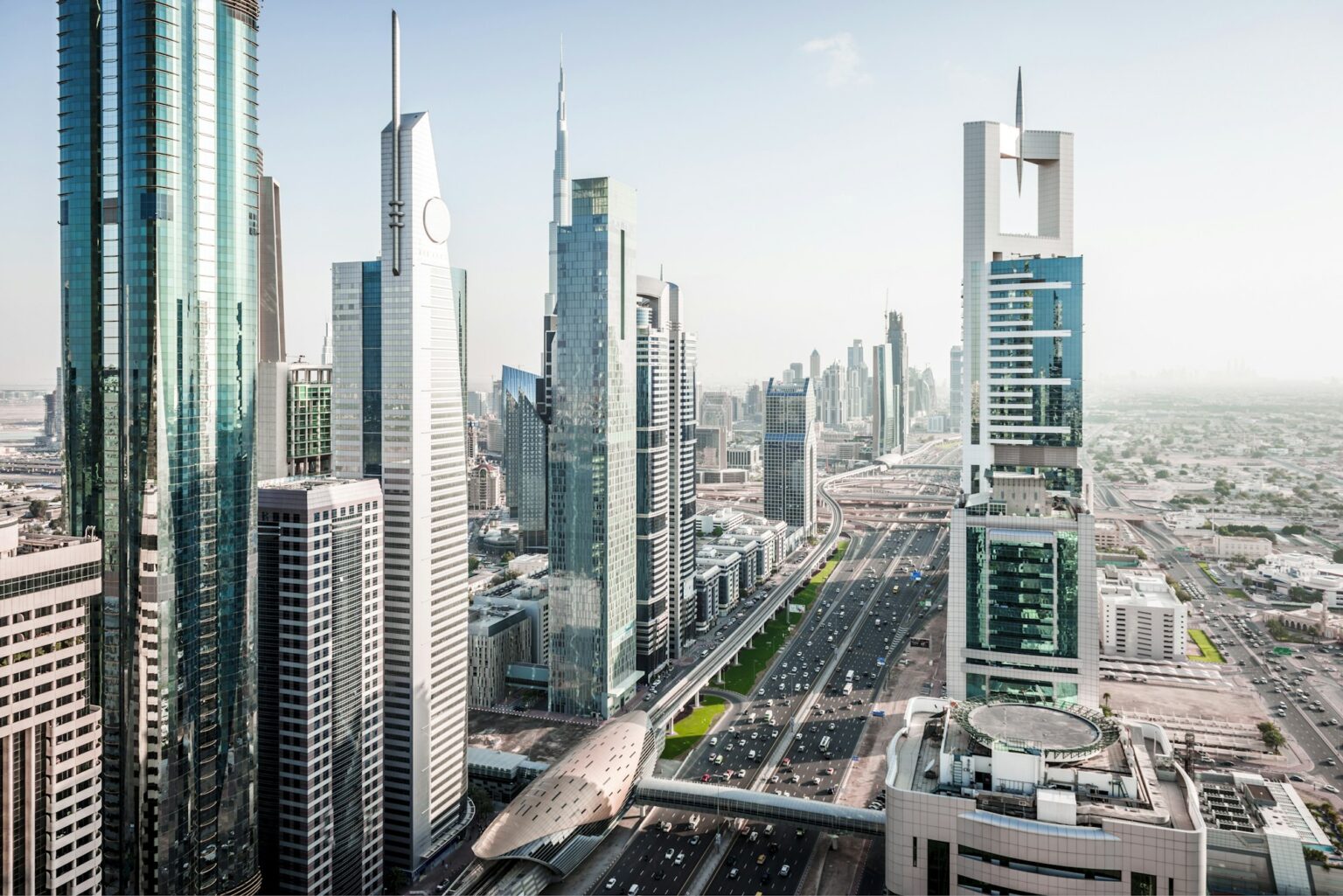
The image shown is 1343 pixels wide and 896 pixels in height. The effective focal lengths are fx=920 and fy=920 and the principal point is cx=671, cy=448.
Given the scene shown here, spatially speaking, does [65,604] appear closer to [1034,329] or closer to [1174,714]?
[1034,329]

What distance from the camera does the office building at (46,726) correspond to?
22.1 metres

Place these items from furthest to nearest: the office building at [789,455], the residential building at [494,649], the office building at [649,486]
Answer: the office building at [789,455]
the office building at [649,486]
the residential building at [494,649]

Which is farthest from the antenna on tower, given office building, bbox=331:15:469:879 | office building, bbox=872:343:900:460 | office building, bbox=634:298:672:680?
office building, bbox=872:343:900:460

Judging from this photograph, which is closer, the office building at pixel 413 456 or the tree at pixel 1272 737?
the office building at pixel 413 456

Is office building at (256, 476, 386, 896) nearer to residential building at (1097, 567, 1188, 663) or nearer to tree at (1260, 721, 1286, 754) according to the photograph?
tree at (1260, 721, 1286, 754)

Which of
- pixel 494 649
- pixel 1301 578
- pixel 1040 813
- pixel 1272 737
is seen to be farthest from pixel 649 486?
pixel 1301 578

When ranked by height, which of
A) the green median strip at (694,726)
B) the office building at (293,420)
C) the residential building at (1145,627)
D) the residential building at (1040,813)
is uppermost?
the office building at (293,420)

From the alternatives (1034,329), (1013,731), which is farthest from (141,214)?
(1034,329)

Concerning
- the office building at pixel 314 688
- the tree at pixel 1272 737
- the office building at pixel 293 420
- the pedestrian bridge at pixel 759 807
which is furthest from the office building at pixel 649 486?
the tree at pixel 1272 737

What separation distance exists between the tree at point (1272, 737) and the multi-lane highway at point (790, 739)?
68.7 feet

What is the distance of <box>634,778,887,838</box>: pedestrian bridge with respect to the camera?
125 feet

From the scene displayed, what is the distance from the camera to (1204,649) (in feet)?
219

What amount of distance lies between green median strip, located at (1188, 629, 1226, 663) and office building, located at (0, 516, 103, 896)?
66.0 meters

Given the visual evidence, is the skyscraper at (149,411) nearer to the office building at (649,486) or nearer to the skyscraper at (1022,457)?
the skyscraper at (1022,457)
